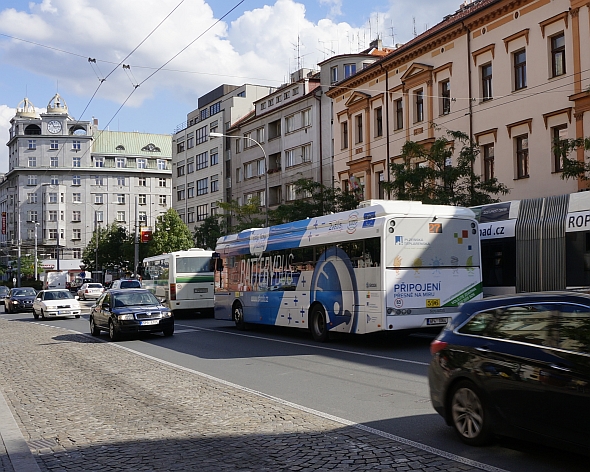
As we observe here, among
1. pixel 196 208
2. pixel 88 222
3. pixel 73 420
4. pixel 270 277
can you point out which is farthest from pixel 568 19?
pixel 88 222

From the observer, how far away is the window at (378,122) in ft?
135

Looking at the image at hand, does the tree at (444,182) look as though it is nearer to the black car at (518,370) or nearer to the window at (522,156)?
the window at (522,156)

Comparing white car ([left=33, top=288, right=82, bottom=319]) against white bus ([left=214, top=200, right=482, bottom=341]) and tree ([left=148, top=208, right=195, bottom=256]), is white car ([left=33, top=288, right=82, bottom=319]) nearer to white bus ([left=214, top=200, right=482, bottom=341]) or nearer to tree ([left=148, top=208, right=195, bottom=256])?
white bus ([left=214, top=200, right=482, bottom=341])

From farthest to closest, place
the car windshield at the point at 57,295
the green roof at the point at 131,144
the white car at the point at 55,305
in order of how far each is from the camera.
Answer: the green roof at the point at 131,144
the car windshield at the point at 57,295
the white car at the point at 55,305

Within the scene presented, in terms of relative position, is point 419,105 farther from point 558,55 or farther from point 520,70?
point 558,55

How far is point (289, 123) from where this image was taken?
57.0m

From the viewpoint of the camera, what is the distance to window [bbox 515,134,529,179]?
99.5 ft

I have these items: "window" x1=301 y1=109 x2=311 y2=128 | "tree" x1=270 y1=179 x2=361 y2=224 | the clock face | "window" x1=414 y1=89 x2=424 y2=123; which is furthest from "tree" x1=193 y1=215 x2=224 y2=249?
the clock face

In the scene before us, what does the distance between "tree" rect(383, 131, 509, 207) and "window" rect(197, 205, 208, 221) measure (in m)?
48.0

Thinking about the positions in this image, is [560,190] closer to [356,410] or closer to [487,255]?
[487,255]

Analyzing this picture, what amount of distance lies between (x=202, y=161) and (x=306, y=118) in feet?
80.2

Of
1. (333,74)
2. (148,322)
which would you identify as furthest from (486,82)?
(333,74)

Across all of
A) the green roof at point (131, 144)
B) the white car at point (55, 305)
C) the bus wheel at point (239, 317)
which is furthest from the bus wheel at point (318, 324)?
the green roof at point (131, 144)

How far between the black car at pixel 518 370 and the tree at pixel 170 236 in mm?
60747
